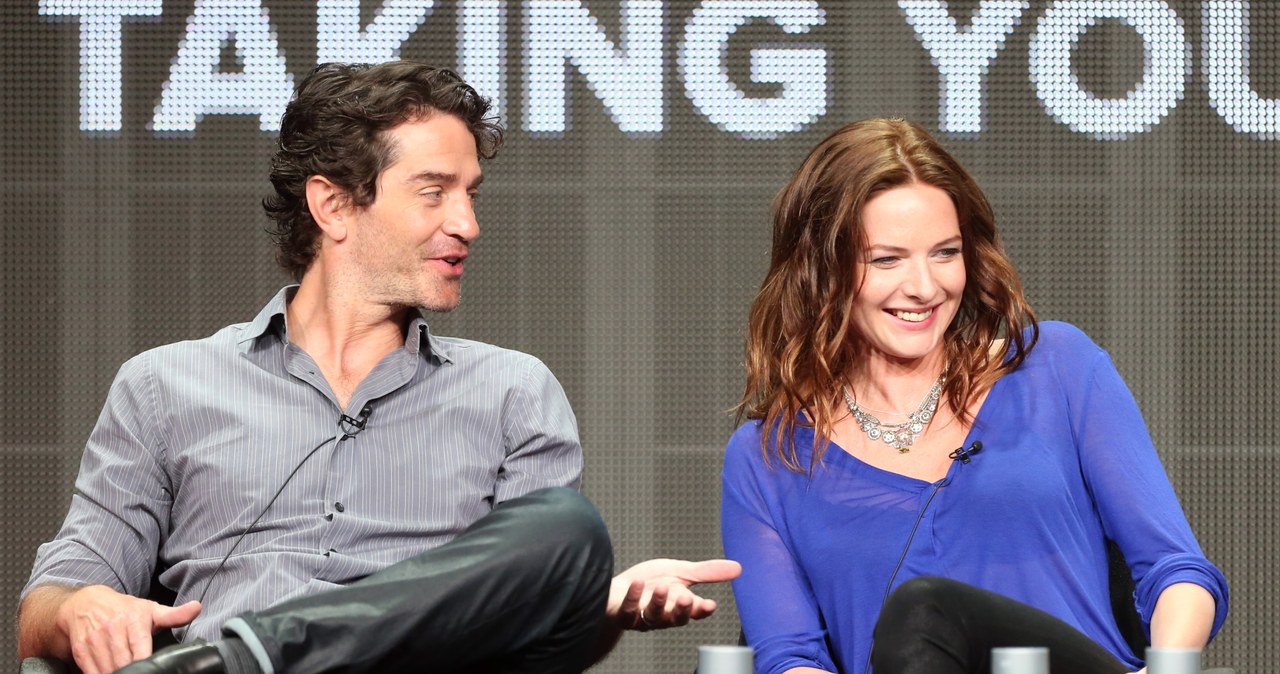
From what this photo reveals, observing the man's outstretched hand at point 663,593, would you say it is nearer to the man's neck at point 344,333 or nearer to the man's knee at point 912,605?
the man's knee at point 912,605

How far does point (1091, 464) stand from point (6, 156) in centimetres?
251

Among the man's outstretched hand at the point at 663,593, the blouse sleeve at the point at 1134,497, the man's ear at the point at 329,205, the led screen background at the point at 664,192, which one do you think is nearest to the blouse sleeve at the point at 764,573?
the man's outstretched hand at the point at 663,593

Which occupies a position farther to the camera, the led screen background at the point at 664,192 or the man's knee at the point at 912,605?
the led screen background at the point at 664,192

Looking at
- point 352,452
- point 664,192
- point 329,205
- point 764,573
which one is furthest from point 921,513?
point 664,192

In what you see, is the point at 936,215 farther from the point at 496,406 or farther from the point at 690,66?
the point at 690,66

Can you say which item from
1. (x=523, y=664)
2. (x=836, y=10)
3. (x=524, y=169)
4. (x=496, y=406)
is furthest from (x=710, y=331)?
(x=523, y=664)

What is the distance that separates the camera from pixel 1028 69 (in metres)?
3.21

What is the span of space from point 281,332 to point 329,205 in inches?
9.0

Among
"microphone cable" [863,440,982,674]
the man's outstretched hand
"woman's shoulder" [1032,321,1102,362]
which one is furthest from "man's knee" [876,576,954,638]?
"woman's shoulder" [1032,321,1102,362]

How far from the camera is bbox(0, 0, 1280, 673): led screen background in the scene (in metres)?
3.19

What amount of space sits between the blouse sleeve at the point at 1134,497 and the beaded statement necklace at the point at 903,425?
0.22 meters

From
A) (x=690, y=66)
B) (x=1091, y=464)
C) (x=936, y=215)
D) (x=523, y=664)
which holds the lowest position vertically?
(x=523, y=664)

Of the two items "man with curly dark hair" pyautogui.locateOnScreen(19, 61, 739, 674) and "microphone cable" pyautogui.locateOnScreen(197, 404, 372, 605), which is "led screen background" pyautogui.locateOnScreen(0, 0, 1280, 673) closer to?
"man with curly dark hair" pyautogui.locateOnScreen(19, 61, 739, 674)

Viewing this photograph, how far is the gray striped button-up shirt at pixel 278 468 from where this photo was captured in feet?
6.86
